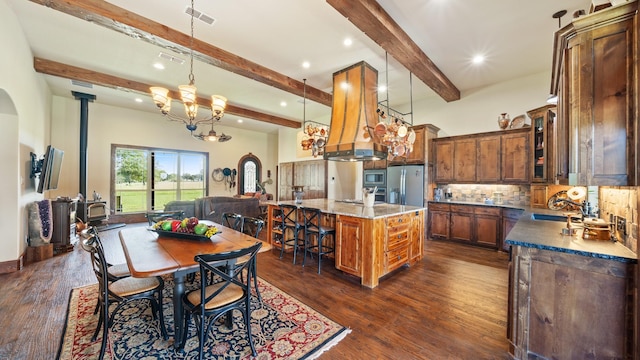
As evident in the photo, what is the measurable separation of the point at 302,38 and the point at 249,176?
748cm

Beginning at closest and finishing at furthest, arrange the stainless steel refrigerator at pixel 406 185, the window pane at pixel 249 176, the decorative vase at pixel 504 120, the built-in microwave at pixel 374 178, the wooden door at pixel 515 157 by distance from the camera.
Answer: the wooden door at pixel 515 157, the decorative vase at pixel 504 120, the stainless steel refrigerator at pixel 406 185, the built-in microwave at pixel 374 178, the window pane at pixel 249 176

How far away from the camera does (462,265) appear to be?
384 centimetres

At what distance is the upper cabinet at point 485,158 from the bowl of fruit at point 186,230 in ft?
16.6

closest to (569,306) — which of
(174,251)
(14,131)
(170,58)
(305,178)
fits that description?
(174,251)

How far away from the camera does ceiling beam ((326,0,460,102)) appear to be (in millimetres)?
2568

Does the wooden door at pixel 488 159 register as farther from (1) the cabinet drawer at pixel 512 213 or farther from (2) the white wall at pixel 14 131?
(2) the white wall at pixel 14 131

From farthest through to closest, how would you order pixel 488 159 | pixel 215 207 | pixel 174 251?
pixel 215 207, pixel 488 159, pixel 174 251

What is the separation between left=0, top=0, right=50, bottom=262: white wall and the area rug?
6.57 ft

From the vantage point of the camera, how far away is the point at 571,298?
5.42 ft

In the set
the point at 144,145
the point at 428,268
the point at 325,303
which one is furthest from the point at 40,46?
the point at 428,268

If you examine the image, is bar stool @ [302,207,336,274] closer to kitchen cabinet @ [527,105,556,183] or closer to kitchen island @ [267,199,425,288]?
kitchen island @ [267,199,425,288]

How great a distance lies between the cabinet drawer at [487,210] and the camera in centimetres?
462

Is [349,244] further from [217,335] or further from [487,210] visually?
[487,210]

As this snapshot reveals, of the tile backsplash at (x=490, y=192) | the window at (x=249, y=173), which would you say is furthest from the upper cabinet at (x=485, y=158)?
the window at (x=249, y=173)
